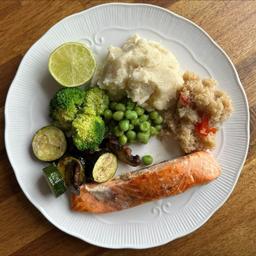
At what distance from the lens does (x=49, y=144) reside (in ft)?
11.2

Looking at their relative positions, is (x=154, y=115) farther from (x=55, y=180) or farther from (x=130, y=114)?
(x=55, y=180)

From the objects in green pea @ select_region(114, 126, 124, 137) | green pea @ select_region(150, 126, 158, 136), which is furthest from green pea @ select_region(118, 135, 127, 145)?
green pea @ select_region(150, 126, 158, 136)

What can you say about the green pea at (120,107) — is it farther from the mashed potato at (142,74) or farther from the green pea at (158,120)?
the green pea at (158,120)

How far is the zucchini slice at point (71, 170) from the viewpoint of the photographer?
3.37 m

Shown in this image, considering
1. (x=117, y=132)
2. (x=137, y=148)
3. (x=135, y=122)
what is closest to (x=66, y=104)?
(x=117, y=132)

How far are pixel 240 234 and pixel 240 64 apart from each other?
1515 millimetres

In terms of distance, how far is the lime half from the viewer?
11.1 feet

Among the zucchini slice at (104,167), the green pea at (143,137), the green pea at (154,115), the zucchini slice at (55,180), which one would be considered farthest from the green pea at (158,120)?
the zucchini slice at (55,180)

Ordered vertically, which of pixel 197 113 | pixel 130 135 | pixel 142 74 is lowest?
pixel 130 135

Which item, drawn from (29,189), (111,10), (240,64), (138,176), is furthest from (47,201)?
(240,64)

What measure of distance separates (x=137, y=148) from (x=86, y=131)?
1.65 feet

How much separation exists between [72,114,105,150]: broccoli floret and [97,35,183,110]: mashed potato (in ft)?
1.00

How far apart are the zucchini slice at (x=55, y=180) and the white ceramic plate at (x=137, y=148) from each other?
5.7 inches

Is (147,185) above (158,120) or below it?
below
